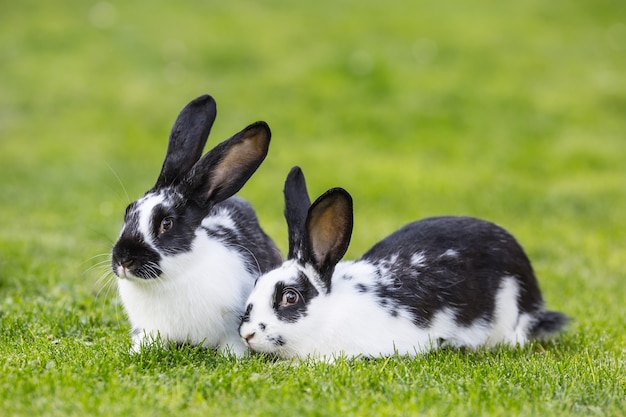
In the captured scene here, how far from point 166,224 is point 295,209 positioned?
932mm

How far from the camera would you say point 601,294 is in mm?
8281

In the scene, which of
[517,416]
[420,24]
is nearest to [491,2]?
[420,24]

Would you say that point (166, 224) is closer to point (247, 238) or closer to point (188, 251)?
point (188, 251)

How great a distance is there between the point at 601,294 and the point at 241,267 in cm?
430

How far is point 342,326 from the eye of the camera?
5.32 metres

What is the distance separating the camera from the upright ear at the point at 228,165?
17.6 feet

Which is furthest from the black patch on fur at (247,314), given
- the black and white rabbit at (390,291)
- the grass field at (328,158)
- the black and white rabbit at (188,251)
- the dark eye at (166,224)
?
the dark eye at (166,224)

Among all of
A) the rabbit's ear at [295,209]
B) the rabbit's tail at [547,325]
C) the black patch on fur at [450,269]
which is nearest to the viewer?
the rabbit's ear at [295,209]

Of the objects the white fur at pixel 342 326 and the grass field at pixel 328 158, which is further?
the white fur at pixel 342 326

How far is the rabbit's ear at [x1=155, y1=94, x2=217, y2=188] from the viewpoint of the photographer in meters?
5.46

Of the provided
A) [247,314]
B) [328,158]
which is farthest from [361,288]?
[328,158]

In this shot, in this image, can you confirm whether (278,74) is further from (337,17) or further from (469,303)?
(469,303)

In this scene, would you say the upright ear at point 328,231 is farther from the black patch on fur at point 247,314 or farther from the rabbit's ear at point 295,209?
the black patch on fur at point 247,314

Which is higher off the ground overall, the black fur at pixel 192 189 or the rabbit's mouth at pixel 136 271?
the black fur at pixel 192 189
